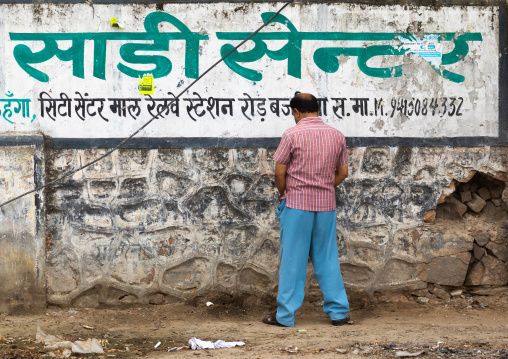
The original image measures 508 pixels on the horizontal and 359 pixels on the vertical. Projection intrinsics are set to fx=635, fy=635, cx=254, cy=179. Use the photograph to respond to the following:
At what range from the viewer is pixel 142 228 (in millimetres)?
4516

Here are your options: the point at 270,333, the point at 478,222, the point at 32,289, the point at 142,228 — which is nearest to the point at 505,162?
the point at 478,222

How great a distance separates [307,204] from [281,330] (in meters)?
0.82

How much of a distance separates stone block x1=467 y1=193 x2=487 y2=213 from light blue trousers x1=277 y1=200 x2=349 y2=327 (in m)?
1.27

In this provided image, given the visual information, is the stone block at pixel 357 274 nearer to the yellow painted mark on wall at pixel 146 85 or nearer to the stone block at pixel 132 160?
the stone block at pixel 132 160

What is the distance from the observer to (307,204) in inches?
157

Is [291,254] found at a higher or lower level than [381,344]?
higher

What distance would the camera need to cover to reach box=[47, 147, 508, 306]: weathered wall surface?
4.48 metres

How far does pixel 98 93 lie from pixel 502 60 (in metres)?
2.92

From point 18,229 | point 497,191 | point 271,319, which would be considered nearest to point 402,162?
point 497,191

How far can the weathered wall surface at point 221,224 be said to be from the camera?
4484 mm

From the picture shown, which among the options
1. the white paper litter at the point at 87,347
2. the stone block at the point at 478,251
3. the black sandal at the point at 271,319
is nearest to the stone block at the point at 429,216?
the stone block at the point at 478,251

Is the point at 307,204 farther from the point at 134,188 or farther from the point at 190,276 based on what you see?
the point at 134,188

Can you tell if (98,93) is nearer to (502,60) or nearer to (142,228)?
(142,228)

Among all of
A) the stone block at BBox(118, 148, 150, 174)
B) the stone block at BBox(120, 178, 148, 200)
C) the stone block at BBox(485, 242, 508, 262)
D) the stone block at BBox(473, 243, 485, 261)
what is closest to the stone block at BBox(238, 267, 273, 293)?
the stone block at BBox(120, 178, 148, 200)
